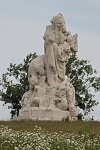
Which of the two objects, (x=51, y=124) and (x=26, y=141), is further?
(x=51, y=124)

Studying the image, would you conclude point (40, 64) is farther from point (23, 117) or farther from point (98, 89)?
point (98, 89)

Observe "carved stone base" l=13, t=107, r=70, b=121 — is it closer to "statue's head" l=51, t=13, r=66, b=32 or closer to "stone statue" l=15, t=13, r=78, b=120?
"stone statue" l=15, t=13, r=78, b=120

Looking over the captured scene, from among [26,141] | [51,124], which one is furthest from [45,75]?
[26,141]

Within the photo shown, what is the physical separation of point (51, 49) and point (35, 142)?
560 inches

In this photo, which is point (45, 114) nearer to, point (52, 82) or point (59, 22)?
point (52, 82)

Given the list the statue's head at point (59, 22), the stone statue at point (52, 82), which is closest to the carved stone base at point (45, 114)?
the stone statue at point (52, 82)

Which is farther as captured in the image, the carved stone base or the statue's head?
the statue's head

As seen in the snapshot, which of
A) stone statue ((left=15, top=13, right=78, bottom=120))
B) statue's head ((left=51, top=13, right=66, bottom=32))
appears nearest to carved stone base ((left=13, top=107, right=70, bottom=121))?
stone statue ((left=15, top=13, right=78, bottom=120))

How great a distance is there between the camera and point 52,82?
2484 cm

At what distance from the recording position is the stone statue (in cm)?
2391

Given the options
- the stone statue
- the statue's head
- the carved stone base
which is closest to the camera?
the carved stone base

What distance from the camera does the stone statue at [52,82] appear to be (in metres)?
23.9

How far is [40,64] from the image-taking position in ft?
82.6

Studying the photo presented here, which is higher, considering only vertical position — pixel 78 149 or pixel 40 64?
pixel 40 64
